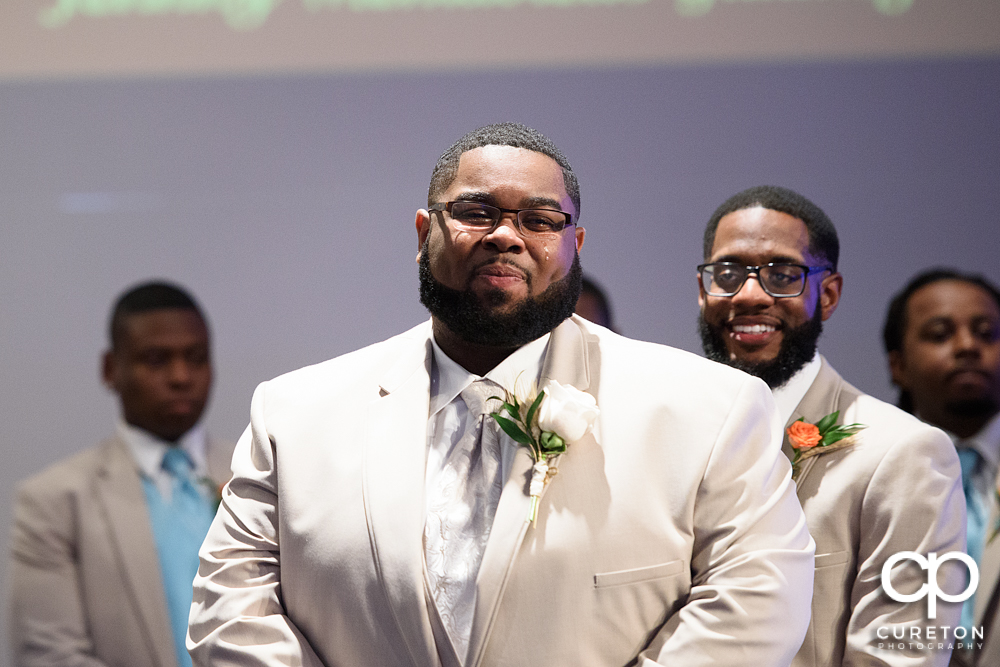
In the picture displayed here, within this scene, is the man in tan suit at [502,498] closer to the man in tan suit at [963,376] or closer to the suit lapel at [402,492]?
the suit lapel at [402,492]

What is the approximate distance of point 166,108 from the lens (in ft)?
12.7

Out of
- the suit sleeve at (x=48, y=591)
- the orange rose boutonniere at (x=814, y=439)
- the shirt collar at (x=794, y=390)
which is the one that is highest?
the shirt collar at (x=794, y=390)

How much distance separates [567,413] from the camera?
178cm

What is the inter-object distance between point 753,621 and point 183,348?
8.81 feet

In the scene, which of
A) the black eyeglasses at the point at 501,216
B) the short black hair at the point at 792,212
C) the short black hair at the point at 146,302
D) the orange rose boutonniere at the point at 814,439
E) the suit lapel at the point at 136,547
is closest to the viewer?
the black eyeglasses at the point at 501,216

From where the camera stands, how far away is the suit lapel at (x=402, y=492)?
1743mm

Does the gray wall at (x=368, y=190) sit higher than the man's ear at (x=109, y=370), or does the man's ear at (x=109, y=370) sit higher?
the gray wall at (x=368, y=190)

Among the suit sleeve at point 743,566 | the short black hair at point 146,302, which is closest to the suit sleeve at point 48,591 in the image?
the short black hair at point 146,302

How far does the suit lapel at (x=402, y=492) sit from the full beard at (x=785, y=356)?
0.82 metres

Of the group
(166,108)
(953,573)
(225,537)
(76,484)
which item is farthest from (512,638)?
(166,108)

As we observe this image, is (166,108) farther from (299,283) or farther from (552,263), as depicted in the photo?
(552,263)

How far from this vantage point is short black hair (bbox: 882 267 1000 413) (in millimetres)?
3307

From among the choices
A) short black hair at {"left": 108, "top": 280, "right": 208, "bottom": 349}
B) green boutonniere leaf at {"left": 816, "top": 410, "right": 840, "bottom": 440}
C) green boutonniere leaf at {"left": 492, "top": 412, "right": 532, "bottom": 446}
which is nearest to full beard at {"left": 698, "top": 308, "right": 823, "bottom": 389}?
green boutonniere leaf at {"left": 816, "top": 410, "right": 840, "bottom": 440}

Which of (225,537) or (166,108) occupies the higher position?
(166,108)
